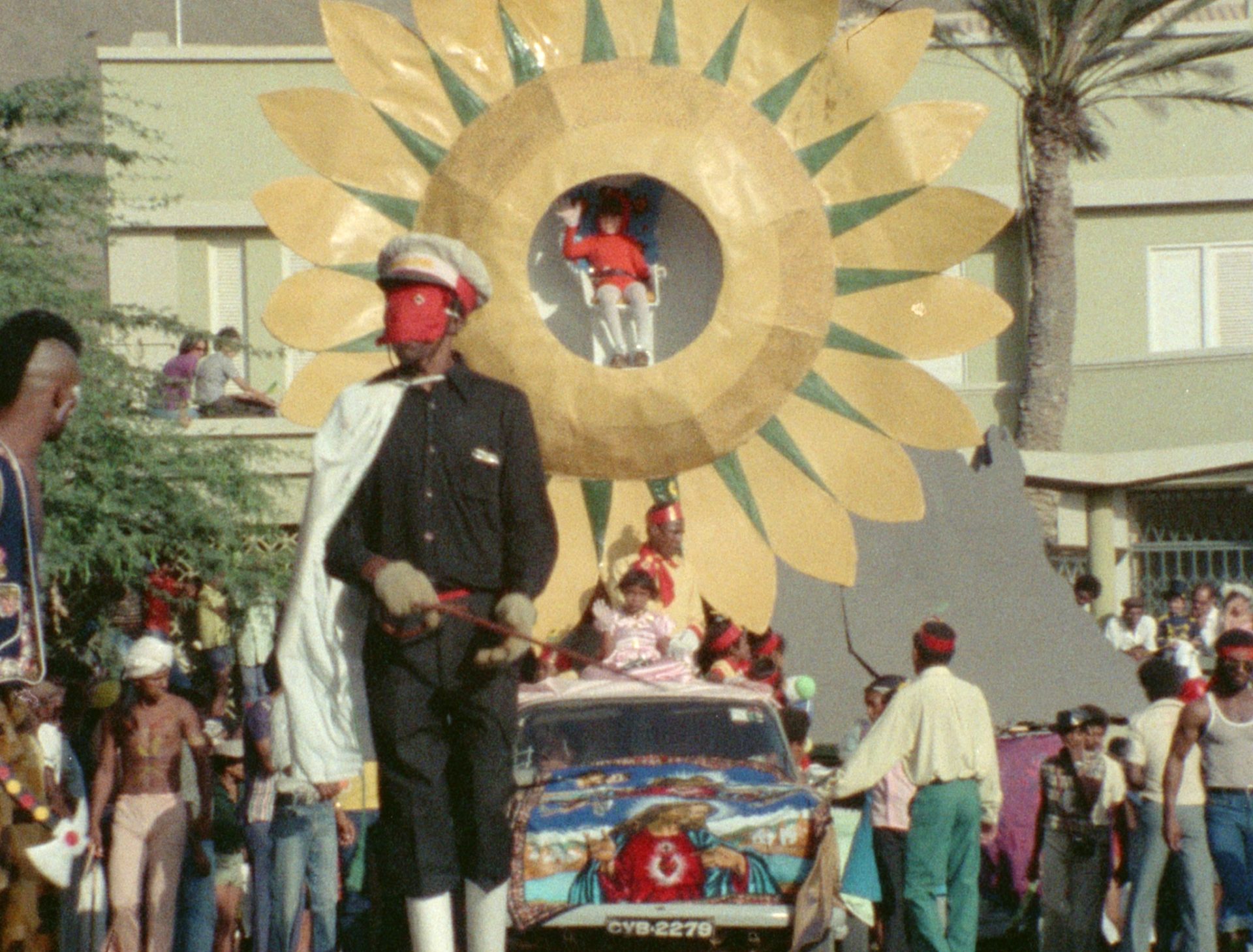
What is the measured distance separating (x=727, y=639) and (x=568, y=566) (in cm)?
156

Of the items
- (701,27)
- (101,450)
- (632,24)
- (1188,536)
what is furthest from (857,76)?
(1188,536)

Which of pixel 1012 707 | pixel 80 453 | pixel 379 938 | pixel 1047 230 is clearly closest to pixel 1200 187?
Result: pixel 1047 230

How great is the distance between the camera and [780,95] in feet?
33.5

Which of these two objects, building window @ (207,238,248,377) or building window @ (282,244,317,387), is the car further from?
building window @ (207,238,248,377)

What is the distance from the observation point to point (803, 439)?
10312 mm

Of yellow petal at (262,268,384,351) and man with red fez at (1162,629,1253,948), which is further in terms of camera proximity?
man with red fez at (1162,629,1253,948)

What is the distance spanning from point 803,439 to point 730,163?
1.24m

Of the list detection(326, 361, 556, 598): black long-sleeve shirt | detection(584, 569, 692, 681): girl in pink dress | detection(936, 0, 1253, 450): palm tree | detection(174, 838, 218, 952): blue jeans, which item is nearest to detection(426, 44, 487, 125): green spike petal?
detection(584, 569, 692, 681): girl in pink dress

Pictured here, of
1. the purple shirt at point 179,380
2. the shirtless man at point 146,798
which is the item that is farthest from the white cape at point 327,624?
the purple shirt at point 179,380

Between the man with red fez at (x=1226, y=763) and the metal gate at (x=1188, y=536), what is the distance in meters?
14.4

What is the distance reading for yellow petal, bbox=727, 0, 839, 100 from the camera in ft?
33.4

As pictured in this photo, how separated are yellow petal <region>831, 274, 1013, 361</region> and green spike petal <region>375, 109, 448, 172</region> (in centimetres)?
185

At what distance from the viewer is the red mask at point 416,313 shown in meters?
6.10

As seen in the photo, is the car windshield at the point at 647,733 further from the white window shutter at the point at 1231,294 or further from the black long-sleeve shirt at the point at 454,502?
the white window shutter at the point at 1231,294
